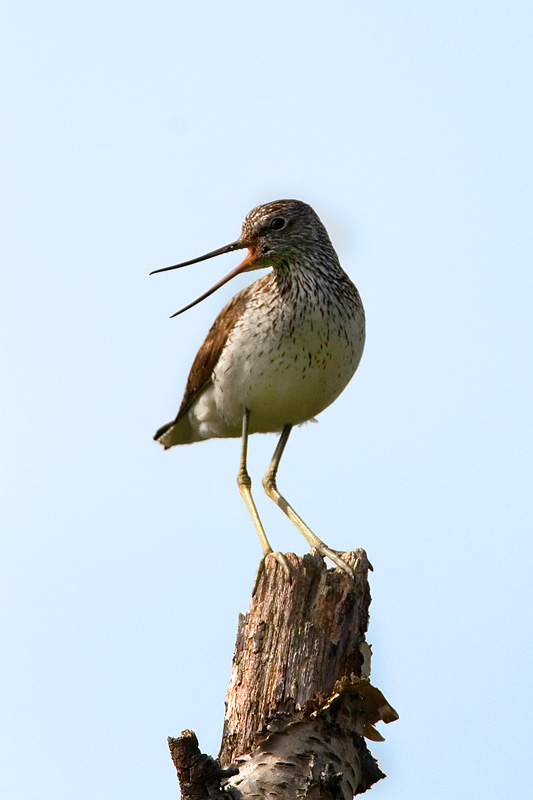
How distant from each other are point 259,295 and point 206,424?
1.65m

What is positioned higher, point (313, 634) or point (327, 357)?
point (327, 357)

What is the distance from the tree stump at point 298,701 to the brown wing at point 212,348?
3054mm

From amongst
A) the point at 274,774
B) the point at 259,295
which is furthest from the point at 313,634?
the point at 259,295

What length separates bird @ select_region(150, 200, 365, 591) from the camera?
956 cm

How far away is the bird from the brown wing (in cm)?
1

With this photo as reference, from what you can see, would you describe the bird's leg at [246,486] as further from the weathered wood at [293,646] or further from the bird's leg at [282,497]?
the weathered wood at [293,646]

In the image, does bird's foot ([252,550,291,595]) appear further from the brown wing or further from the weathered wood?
the brown wing

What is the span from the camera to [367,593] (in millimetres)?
7418

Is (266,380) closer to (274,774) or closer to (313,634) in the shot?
(313,634)

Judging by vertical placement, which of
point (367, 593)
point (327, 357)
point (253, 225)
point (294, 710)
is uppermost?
point (253, 225)

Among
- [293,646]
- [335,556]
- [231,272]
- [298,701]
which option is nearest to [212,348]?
[231,272]

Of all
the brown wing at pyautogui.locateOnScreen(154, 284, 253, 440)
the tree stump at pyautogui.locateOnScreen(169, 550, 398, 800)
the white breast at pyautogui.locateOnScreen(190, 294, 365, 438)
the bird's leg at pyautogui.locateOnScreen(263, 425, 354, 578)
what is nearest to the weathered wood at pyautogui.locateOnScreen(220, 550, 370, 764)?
the tree stump at pyautogui.locateOnScreen(169, 550, 398, 800)

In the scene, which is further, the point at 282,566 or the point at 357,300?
the point at 357,300

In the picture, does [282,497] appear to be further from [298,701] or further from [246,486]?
[298,701]
